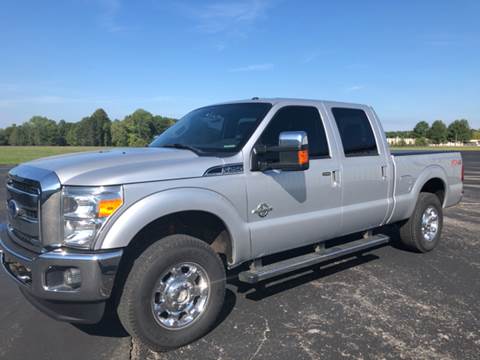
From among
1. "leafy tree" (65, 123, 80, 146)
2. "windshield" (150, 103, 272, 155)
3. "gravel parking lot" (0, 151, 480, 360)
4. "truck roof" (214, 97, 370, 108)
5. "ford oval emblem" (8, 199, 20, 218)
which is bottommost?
"gravel parking lot" (0, 151, 480, 360)

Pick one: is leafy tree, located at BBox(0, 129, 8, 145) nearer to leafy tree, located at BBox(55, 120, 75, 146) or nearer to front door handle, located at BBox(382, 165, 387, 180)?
leafy tree, located at BBox(55, 120, 75, 146)

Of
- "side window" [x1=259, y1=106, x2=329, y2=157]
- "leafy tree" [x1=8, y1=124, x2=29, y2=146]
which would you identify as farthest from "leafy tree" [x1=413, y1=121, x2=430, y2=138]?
"side window" [x1=259, y1=106, x2=329, y2=157]

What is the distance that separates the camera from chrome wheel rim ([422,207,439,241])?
602 cm

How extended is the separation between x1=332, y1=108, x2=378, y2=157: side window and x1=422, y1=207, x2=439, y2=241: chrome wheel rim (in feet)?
5.06

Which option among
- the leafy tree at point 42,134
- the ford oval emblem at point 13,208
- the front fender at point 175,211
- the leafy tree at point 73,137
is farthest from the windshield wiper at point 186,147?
the leafy tree at point 42,134

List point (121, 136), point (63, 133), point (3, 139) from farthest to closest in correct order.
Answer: point (63, 133) < point (3, 139) < point (121, 136)

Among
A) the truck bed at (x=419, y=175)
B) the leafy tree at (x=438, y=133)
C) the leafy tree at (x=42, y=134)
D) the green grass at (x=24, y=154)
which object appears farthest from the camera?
the leafy tree at (x=438, y=133)

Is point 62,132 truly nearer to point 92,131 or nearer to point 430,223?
point 92,131

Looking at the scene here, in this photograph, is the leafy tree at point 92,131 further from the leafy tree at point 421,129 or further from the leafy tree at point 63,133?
the leafy tree at point 421,129

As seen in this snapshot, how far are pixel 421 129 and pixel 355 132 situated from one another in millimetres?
149391

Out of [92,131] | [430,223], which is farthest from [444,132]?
[430,223]

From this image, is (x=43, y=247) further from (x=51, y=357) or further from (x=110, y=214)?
(x=51, y=357)

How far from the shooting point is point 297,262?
412 centimetres

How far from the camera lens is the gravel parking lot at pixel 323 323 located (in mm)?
3285
